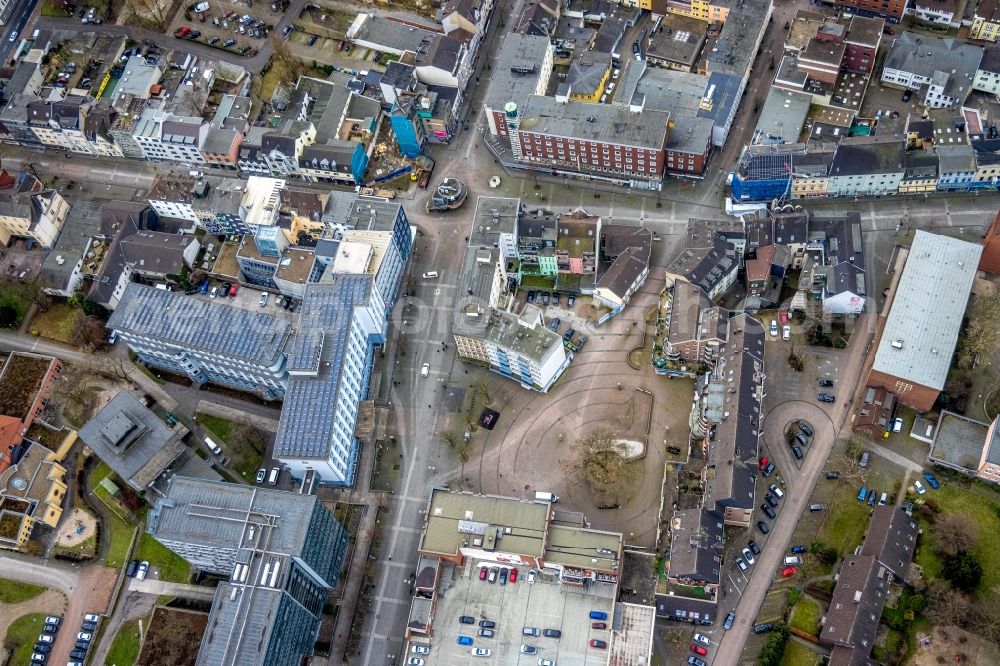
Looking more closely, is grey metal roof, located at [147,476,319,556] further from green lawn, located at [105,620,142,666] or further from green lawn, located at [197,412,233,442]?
green lawn, located at [197,412,233,442]

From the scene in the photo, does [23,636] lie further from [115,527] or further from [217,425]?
[217,425]

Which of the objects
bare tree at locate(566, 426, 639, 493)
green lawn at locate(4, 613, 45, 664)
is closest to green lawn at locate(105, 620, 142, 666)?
green lawn at locate(4, 613, 45, 664)

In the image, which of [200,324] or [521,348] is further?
[200,324]

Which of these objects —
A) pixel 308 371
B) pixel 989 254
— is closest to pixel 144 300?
pixel 308 371

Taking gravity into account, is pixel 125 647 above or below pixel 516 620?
below

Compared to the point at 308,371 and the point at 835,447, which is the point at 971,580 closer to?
the point at 835,447

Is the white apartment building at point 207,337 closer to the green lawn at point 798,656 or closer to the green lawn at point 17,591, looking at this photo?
the green lawn at point 17,591

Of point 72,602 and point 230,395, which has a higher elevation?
point 230,395

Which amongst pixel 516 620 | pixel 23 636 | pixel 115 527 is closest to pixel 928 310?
pixel 516 620
